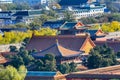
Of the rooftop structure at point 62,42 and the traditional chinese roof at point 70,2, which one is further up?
the rooftop structure at point 62,42

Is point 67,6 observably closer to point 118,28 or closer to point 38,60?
point 118,28

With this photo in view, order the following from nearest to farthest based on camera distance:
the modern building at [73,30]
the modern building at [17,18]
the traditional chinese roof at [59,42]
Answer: the traditional chinese roof at [59,42], the modern building at [73,30], the modern building at [17,18]

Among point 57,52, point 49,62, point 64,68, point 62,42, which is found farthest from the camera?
point 62,42

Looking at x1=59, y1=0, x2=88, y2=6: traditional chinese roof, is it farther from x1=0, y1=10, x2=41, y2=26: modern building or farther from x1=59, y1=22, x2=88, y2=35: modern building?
x1=59, y1=22, x2=88, y2=35: modern building

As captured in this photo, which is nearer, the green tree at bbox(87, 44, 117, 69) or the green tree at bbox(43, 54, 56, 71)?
the green tree at bbox(43, 54, 56, 71)

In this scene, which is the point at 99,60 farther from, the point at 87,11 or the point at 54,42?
the point at 87,11

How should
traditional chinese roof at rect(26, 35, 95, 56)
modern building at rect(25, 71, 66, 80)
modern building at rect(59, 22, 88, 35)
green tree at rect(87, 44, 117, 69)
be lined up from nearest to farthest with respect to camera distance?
modern building at rect(25, 71, 66, 80), green tree at rect(87, 44, 117, 69), traditional chinese roof at rect(26, 35, 95, 56), modern building at rect(59, 22, 88, 35)

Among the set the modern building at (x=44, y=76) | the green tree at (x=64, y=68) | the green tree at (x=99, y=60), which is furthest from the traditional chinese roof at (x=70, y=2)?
the modern building at (x=44, y=76)

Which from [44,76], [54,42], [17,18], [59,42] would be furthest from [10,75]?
[17,18]

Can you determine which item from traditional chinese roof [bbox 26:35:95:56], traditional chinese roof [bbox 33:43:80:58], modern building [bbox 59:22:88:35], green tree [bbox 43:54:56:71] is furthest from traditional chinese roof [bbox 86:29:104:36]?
green tree [bbox 43:54:56:71]

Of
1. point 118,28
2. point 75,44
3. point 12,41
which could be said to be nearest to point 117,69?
point 75,44

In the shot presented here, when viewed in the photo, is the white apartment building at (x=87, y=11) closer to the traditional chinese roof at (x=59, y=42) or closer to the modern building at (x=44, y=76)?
the traditional chinese roof at (x=59, y=42)
